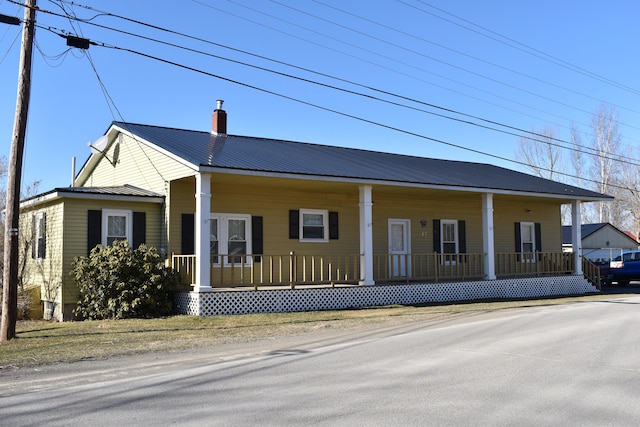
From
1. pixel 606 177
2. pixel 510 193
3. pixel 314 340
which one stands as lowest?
pixel 314 340

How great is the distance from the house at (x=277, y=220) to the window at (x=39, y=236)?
0.07 m

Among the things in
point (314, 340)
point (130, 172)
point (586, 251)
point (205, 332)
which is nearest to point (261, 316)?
point (205, 332)

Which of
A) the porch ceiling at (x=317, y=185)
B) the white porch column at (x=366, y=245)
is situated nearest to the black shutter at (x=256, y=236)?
the porch ceiling at (x=317, y=185)

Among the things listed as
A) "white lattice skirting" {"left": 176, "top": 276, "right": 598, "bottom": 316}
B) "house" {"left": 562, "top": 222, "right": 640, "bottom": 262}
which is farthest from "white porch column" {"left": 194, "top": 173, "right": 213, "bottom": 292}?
"house" {"left": 562, "top": 222, "right": 640, "bottom": 262}

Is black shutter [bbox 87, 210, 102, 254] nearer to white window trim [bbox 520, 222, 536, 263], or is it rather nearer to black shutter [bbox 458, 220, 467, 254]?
black shutter [bbox 458, 220, 467, 254]

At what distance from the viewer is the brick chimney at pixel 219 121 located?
66.5 feet

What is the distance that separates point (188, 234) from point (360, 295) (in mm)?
5159

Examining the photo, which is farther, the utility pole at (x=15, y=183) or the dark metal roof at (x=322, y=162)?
the dark metal roof at (x=322, y=162)

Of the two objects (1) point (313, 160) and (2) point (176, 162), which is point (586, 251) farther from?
(2) point (176, 162)

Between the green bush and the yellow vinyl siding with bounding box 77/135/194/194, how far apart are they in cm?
236

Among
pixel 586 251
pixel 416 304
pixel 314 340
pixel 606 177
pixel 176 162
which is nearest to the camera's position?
pixel 314 340

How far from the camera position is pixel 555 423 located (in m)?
5.51

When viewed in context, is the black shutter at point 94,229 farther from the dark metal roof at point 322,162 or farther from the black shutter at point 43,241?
the dark metal roof at point 322,162

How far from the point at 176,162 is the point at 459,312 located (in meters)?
8.47
